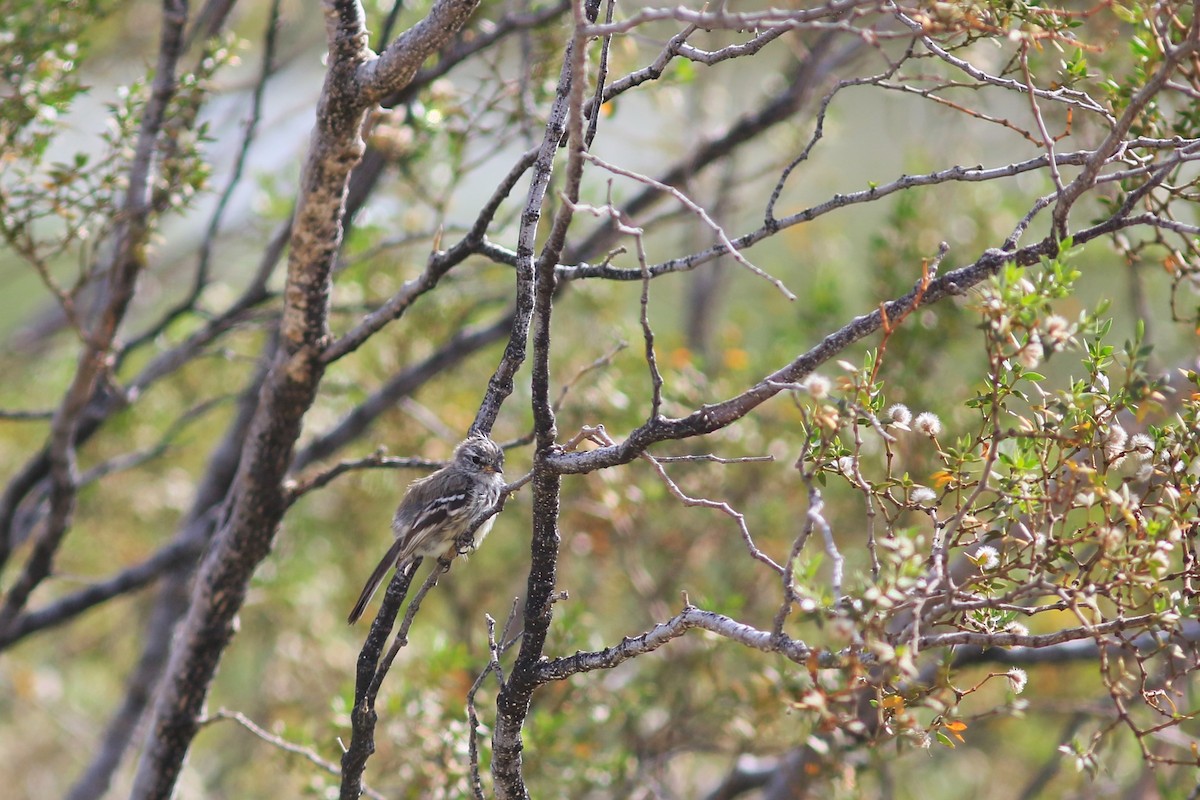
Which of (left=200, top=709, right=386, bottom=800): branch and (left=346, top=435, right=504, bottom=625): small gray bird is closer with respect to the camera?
(left=200, top=709, right=386, bottom=800): branch

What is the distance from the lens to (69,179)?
4.41 meters

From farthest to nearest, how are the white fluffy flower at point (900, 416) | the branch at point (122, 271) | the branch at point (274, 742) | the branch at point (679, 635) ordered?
the branch at point (122, 271) < the branch at point (274, 742) < the white fluffy flower at point (900, 416) < the branch at point (679, 635)


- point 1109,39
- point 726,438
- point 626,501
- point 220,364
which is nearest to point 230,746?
point 220,364

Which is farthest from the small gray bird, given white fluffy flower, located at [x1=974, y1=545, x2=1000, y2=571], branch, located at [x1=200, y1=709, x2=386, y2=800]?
white fluffy flower, located at [x1=974, y1=545, x2=1000, y2=571]

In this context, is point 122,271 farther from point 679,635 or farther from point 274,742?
point 679,635

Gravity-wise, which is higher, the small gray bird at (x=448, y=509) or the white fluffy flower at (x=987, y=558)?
the small gray bird at (x=448, y=509)

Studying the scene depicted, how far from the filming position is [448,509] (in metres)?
3.96

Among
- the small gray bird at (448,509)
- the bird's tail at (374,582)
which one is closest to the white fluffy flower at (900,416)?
the small gray bird at (448,509)

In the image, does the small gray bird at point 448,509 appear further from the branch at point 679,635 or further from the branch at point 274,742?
the branch at point 679,635

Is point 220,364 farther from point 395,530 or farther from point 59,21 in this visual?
point 395,530

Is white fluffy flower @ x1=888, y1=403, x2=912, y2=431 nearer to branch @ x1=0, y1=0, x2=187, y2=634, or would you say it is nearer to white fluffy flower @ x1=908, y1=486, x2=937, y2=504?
white fluffy flower @ x1=908, y1=486, x2=937, y2=504

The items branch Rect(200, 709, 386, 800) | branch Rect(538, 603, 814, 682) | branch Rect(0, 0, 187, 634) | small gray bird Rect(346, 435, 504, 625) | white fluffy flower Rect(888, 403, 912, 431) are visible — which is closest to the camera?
branch Rect(538, 603, 814, 682)

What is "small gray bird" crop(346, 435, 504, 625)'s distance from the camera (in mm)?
3840

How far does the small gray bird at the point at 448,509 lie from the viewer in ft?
12.6
